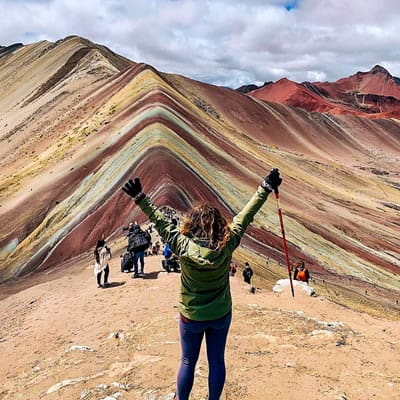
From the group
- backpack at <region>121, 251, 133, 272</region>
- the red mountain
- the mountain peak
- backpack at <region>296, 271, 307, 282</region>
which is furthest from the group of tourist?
A: the mountain peak

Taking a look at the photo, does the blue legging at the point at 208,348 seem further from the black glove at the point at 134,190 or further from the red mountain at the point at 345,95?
the red mountain at the point at 345,95

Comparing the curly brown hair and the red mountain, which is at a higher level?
the red mountain

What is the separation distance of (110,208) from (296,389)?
15.4 m

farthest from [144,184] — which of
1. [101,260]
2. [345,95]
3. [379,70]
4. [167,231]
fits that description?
[379,70]

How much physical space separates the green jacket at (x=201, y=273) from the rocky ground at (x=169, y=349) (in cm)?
158

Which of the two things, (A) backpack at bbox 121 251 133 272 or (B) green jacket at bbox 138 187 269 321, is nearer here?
(B) green jacket at bbox 138 187 269 321

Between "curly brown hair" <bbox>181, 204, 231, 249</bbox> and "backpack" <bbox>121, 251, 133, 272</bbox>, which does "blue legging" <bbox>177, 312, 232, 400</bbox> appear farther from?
"backpack" <bbox>121, 251, 133, 272</bbox>

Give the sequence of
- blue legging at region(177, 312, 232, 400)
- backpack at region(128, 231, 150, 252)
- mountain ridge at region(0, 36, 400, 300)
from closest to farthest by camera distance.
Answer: blue legging at region(177, 312, 232, 400) → backpack at region(128, 231, 150, 252) → mountain ridge at region(0, 36, 400, 300)

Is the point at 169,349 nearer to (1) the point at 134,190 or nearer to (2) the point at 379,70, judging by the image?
(1) the point at 134,190

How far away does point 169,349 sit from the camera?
6.39 metres

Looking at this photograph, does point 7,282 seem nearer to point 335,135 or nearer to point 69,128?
point 69,128

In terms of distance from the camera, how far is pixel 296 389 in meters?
5.12

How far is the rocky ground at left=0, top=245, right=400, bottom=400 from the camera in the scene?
5297mm

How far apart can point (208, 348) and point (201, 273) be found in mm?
751
